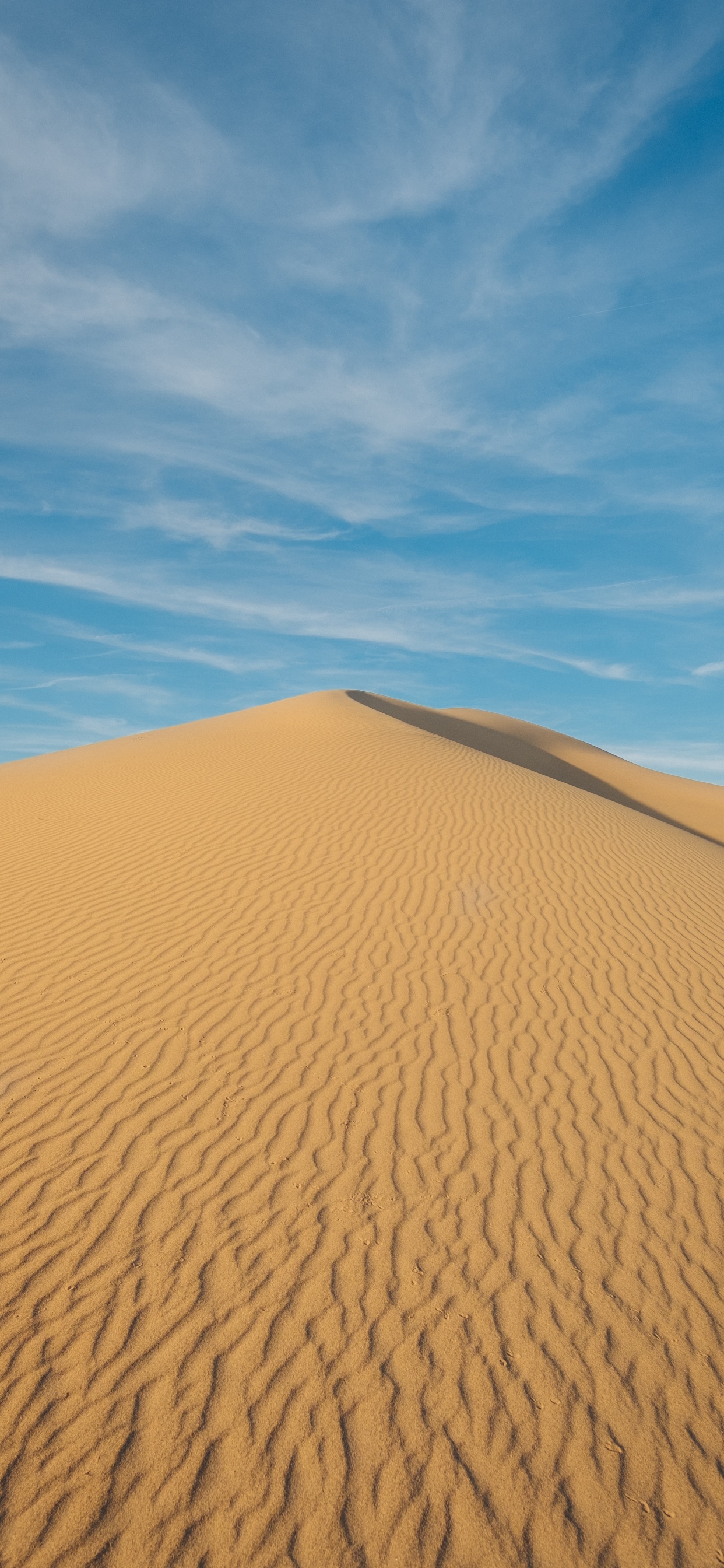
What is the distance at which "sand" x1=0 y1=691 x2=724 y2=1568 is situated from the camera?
3.45 meters

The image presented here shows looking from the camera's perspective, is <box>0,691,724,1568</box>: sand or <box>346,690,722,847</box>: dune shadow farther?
<box>346,690,722,847</box>: dune shadow

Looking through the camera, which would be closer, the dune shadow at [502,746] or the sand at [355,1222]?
the sand at [355,1222]

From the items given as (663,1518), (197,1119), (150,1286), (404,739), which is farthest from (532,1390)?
(404,739)

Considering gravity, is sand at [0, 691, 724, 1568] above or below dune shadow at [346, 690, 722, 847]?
below

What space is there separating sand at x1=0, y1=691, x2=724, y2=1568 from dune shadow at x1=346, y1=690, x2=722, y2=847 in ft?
63.5

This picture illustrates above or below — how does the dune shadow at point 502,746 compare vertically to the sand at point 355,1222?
above

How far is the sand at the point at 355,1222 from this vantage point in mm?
3447

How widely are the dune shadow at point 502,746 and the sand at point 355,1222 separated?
19.3 meters

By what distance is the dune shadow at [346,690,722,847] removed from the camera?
97.3ft

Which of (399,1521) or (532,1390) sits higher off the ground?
(532,1390)

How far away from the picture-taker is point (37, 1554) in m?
3.16

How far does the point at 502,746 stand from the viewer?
3250 cm

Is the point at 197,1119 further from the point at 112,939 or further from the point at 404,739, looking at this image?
the point at 404,739

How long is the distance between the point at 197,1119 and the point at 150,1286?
1399mm
